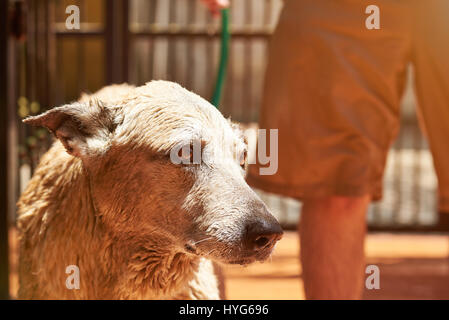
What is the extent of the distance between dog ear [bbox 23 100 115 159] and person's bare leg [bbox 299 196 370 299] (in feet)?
4.34

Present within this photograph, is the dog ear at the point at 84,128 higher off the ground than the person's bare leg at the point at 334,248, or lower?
higher

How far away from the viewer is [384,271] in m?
5.88

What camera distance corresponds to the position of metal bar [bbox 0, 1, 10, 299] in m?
3.91

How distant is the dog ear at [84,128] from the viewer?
2459 millimetres

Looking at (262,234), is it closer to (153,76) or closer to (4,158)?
(4,158)

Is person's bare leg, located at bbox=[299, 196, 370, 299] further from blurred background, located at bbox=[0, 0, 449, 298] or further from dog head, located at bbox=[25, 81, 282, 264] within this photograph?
dog head, located at bbox=[25, 81, 282, 264]

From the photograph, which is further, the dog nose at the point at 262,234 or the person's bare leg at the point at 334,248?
the person's bare leg at the point at 334,248

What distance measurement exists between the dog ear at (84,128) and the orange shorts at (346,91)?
3.79ft

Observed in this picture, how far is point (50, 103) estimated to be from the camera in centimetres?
457

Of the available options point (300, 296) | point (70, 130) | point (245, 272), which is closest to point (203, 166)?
point (70, 130)

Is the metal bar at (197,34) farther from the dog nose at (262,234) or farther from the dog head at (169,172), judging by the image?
the dog nose at (262,234)

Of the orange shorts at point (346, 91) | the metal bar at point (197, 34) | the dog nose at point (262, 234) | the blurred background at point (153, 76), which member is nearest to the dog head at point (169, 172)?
the dog nose at point (262, 234)

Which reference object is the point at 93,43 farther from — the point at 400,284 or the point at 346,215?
the point at 346,215

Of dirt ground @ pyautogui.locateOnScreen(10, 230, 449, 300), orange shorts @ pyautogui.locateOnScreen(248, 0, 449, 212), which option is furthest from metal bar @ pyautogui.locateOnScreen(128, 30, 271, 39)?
orange shorts @ pyautogui.locateOnScreen(248, 0, 449, 212)
